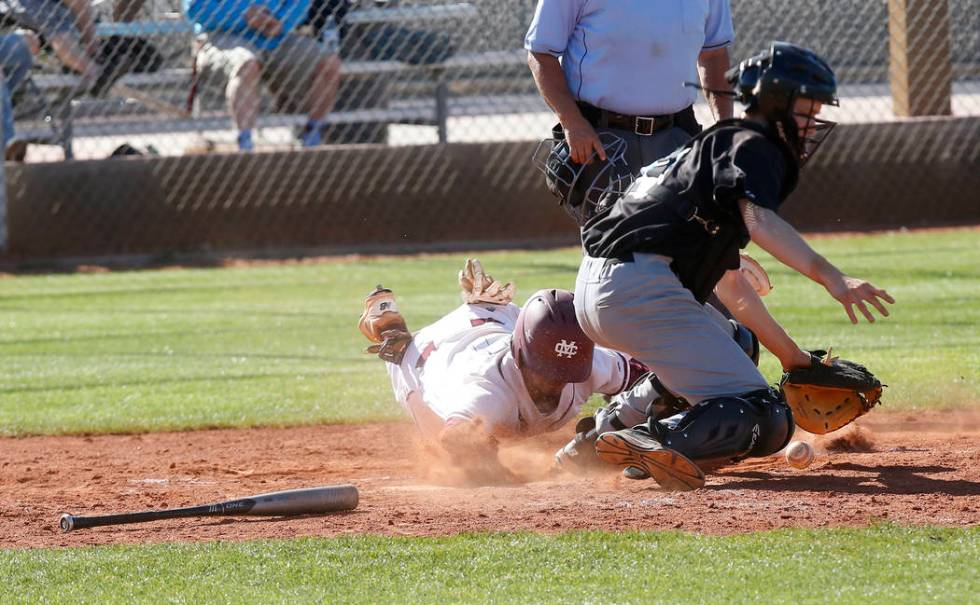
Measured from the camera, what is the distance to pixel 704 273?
4.75m

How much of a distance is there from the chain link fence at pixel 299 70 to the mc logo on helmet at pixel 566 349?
754cm

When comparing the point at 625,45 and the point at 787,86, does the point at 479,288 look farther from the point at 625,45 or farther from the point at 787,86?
the point at 787,86

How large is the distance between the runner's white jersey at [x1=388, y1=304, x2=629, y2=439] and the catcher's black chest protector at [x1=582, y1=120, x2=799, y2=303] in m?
0.69

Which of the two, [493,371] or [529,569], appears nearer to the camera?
[529,569]

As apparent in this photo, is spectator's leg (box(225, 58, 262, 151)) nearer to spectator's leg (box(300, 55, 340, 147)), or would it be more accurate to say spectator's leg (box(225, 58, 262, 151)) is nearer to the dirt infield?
spectator's leg (box(300, 55, 340, 147))

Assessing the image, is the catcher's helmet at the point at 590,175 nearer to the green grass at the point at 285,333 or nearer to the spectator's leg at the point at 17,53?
the green grass at the point at 285,333

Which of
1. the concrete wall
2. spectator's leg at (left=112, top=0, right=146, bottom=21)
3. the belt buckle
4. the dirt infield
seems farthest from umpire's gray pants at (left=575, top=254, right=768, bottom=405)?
spectator's leg at (left=112, top=0, right=146, bottom=21)

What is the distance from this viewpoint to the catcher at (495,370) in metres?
5.13

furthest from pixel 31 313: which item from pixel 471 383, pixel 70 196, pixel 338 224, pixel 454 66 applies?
pixel 471 383

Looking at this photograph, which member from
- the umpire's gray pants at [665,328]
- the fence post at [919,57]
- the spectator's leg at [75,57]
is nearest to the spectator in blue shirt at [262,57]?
the spectator's leg at [75,57]

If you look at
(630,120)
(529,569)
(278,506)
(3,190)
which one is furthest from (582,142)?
(3,190)

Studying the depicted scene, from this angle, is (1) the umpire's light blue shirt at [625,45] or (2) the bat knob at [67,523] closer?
(2) the bat knob at [67,523]

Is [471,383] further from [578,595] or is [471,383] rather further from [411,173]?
[411,173]

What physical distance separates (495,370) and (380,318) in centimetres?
101
